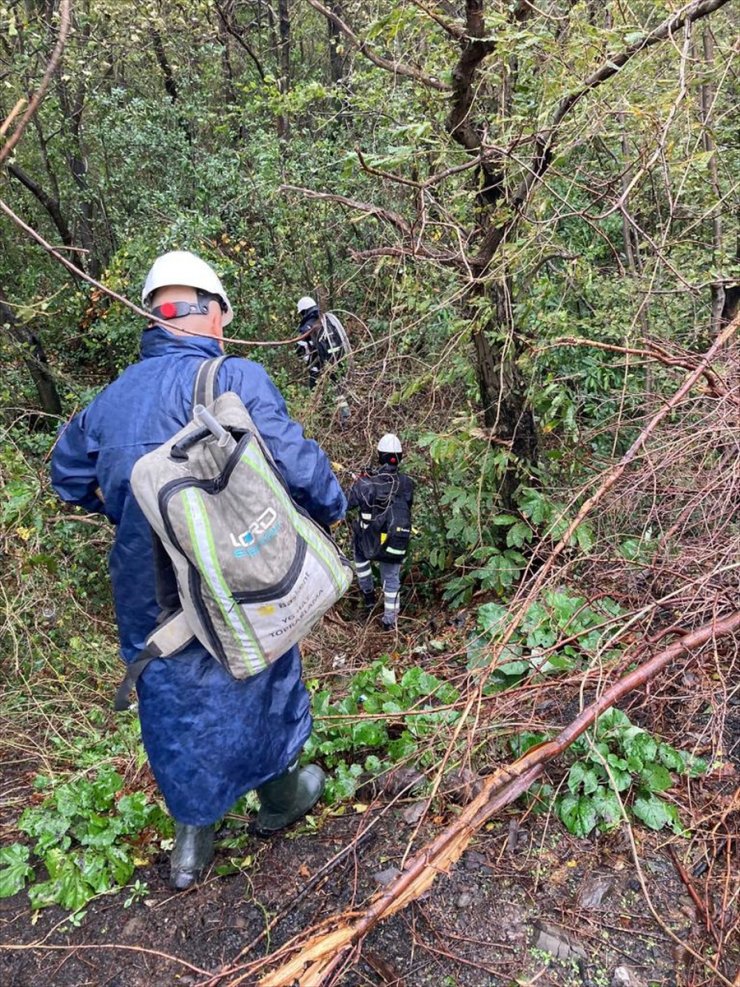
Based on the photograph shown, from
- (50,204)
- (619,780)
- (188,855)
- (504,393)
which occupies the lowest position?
(188,855)

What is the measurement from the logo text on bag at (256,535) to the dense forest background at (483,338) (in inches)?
19.1

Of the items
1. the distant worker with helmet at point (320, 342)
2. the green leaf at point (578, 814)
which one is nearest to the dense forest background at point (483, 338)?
the green leaf at point (578, 814)

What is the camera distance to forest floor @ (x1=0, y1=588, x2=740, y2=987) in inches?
68.6

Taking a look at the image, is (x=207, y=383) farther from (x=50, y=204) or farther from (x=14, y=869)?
(x=50, y=204)

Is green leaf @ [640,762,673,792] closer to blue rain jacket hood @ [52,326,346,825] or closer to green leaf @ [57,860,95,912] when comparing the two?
blue rain jacket hood @ [52,326,346,825]

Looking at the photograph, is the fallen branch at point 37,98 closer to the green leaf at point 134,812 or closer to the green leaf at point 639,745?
the green leaf at point 134,812

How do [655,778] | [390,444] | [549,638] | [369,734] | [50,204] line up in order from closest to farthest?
[655,778] → [369,734] → [549,638] → [390,444] → [50,204]

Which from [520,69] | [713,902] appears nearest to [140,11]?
[520,69]

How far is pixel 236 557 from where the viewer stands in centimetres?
174

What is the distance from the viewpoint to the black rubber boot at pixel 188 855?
212cm

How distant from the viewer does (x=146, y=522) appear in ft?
6.03

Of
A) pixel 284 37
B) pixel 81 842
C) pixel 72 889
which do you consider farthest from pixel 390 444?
pixel 284 37

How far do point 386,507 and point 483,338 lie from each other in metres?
1.44

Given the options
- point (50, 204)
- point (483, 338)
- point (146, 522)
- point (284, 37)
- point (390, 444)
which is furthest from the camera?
point (284, 37)
